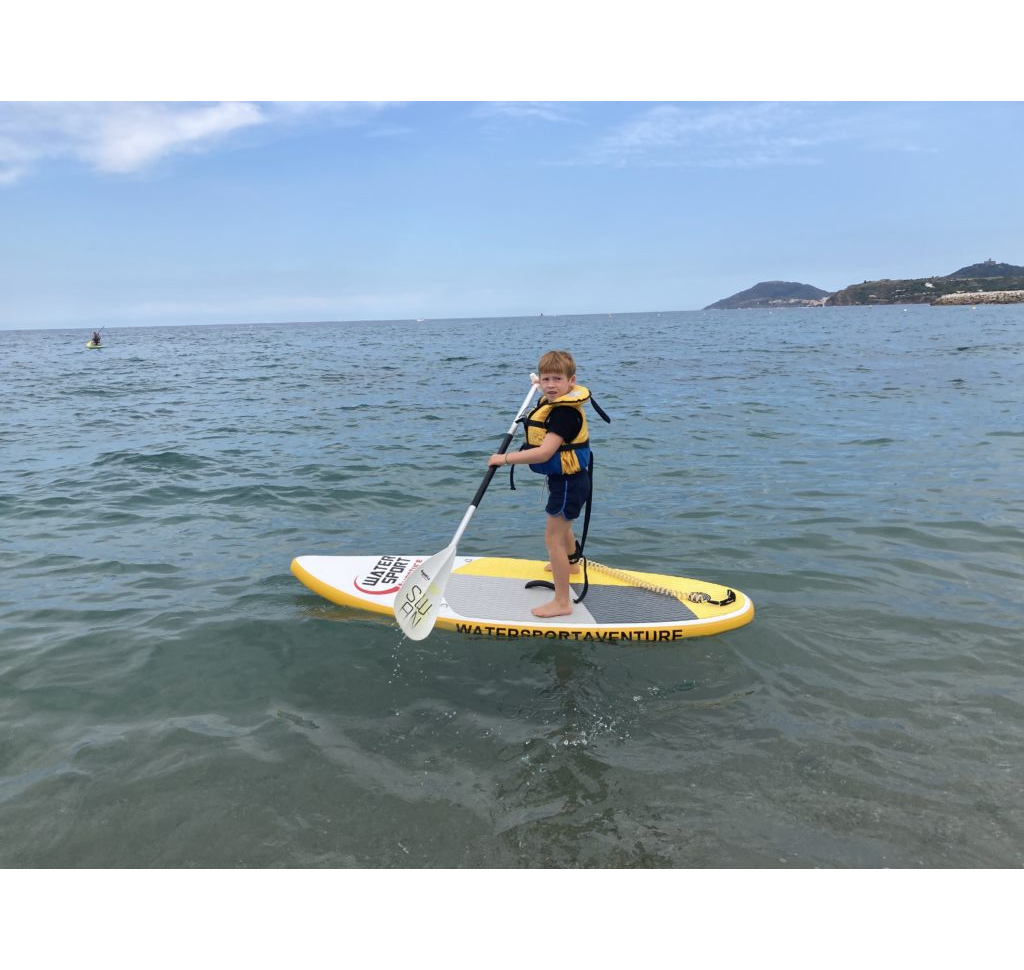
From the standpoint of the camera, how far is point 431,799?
142 inches

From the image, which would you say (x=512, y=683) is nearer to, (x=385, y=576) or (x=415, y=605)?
(x=415, y=605)

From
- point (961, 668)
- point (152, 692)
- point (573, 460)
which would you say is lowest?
point (152, 692)

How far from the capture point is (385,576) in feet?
21.1

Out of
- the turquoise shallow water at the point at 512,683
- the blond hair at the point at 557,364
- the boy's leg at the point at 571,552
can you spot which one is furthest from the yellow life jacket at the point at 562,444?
the turquoise shallow water at the point at 512,683

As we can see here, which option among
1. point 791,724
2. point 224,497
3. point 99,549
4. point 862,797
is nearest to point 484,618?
point 791,724

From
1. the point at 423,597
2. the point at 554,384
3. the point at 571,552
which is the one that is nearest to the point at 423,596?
the point at 423,597

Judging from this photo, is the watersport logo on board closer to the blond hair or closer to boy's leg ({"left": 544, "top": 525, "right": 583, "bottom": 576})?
boy's leg ({"left": 544, "top": 525, "right": 583, "bottom": 576})

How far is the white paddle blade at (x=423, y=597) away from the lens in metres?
5.14

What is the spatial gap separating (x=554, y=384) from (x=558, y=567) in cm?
166

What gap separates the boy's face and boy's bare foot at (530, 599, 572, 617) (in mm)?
1897

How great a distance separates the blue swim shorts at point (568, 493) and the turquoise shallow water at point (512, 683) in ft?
3.91
